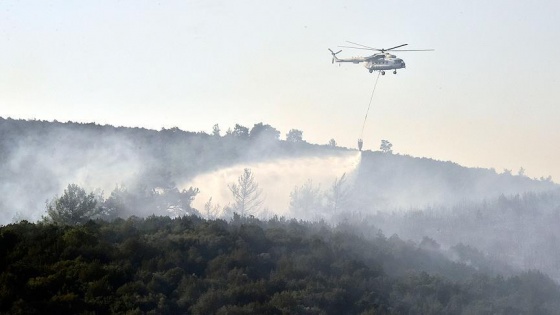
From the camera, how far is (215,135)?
13712 centimetres

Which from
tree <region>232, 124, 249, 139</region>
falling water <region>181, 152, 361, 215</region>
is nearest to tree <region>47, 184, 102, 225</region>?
falling water <region>181, 152, 361, 215</region>

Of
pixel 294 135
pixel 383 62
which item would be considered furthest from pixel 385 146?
pixel 383 62

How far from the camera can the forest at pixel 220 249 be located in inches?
1038

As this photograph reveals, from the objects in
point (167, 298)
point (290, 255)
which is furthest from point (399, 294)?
point (167, 298)

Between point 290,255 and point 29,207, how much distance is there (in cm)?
5147

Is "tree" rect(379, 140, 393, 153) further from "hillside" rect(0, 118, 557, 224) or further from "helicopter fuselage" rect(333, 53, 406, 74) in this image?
"helicopter fuselage" rect(333, 53, 406, 74)

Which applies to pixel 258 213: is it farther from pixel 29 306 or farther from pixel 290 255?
pixel 29 306

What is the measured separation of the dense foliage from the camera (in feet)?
82.1

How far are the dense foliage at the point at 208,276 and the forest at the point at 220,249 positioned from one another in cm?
8

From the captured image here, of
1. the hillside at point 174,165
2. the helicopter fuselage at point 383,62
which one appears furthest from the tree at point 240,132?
the helicopter fuselage at point 383,62

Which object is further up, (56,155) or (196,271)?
(56,155)

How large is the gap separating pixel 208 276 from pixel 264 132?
120 metres

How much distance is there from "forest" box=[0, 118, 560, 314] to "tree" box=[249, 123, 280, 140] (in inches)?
1214

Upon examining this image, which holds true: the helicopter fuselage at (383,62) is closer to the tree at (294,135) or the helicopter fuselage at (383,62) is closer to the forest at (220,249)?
the forest at (220,249)
